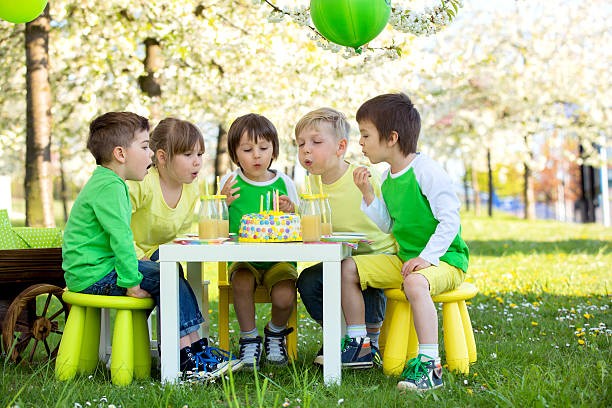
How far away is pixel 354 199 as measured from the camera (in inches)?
142

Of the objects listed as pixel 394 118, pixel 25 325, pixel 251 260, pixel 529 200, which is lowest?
pixel 25 325

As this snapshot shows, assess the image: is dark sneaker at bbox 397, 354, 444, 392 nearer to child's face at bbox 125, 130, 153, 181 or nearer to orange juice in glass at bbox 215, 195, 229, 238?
orange juice in glass at bbox 215, 195, 229, 238

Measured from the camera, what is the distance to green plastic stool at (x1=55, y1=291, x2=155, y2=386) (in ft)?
9.50

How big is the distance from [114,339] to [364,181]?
1392 millimetres

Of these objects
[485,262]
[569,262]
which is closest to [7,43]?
[485,262]

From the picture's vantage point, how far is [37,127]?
7719mm

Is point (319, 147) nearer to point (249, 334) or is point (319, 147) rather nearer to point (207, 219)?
point (207, 219)

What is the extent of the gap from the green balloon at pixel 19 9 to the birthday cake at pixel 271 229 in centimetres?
162

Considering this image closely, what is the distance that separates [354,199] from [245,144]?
674mm

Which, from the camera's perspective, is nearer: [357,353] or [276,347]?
[357,353]

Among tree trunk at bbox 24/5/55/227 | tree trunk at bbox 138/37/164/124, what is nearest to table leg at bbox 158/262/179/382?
tree trunk at bbox 24/5/55/227

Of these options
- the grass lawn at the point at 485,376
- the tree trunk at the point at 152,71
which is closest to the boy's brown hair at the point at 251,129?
the grass lawn at the point at 485,376

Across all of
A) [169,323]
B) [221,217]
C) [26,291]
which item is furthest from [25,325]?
[221,217]

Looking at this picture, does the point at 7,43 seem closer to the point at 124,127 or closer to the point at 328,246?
the point at 124,127
